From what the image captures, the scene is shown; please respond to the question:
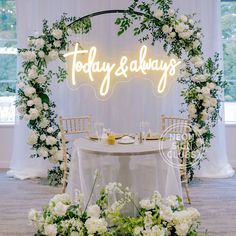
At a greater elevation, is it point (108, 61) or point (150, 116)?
point (108, 61)

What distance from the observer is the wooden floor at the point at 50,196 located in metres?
3.57

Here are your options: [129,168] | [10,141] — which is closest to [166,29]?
[129,168]

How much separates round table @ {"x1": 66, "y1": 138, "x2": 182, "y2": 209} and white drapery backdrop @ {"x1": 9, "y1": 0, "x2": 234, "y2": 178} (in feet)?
6.59

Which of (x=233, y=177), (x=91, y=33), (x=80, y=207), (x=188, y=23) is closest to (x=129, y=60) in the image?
(x=91, y=33)

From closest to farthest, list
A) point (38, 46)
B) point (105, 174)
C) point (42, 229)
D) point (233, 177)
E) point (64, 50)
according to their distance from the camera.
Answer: point (42, 229)
point (105, 174)
point (38, 46)
point (64, 50)
point (233, 177)

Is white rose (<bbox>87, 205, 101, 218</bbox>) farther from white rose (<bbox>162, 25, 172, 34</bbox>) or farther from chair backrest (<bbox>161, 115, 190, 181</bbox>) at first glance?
white rose (<bbox>162, 25, 172, 34</bbox>)

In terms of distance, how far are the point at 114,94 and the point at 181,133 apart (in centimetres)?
130

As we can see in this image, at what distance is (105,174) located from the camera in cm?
338

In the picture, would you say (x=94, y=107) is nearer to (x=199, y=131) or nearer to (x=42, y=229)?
(x=199, y=131)

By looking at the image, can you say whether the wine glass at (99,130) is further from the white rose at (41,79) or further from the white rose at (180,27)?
the white rose at (180,27)

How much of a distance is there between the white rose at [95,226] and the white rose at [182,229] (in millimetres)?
363

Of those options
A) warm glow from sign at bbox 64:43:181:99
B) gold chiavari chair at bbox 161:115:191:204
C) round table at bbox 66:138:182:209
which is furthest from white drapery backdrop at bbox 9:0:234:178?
round table at bbox 66:138:182:209

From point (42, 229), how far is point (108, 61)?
3.70 metres

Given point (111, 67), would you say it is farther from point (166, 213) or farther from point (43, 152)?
point (166, 213)
